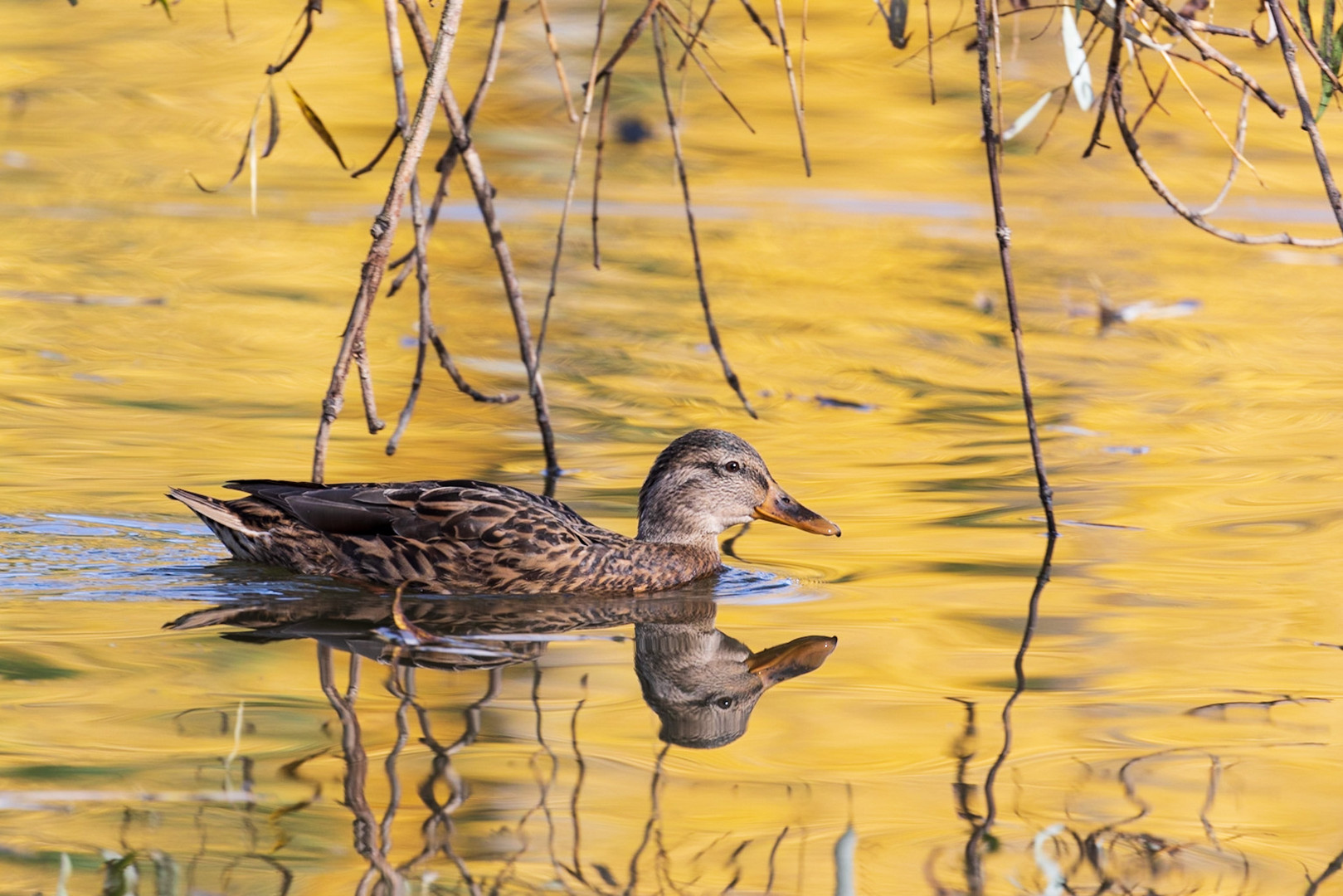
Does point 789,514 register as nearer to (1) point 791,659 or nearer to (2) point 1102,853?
(1) point 791,659

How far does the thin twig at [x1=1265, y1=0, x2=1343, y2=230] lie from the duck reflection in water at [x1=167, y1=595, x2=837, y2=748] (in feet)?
6.33

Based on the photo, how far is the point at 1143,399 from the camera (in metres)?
9.19

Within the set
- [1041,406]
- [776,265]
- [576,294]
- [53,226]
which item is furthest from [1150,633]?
[53,226]

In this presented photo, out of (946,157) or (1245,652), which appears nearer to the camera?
(1245,652)

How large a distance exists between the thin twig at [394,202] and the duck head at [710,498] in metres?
2.68

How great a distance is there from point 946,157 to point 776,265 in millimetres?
3991

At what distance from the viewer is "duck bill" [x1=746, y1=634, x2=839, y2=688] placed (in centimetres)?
531

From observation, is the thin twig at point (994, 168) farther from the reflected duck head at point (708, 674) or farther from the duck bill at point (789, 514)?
the duck bill at point (789, 514)

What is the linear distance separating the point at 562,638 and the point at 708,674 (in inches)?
22.3

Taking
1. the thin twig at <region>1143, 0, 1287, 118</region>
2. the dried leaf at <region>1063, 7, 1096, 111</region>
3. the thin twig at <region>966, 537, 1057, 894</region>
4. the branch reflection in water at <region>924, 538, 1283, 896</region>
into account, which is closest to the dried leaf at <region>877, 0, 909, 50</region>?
the dried leaf at <region>1063, 7, 1096, 111</region>

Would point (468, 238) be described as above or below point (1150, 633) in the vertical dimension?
below

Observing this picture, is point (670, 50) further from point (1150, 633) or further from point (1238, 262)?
point (1150, 633)

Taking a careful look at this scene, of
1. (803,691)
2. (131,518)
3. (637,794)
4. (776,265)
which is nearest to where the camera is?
(637,794)

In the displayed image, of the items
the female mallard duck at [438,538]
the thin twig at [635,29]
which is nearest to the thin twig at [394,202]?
Answer: the thin twig at [635,29]
